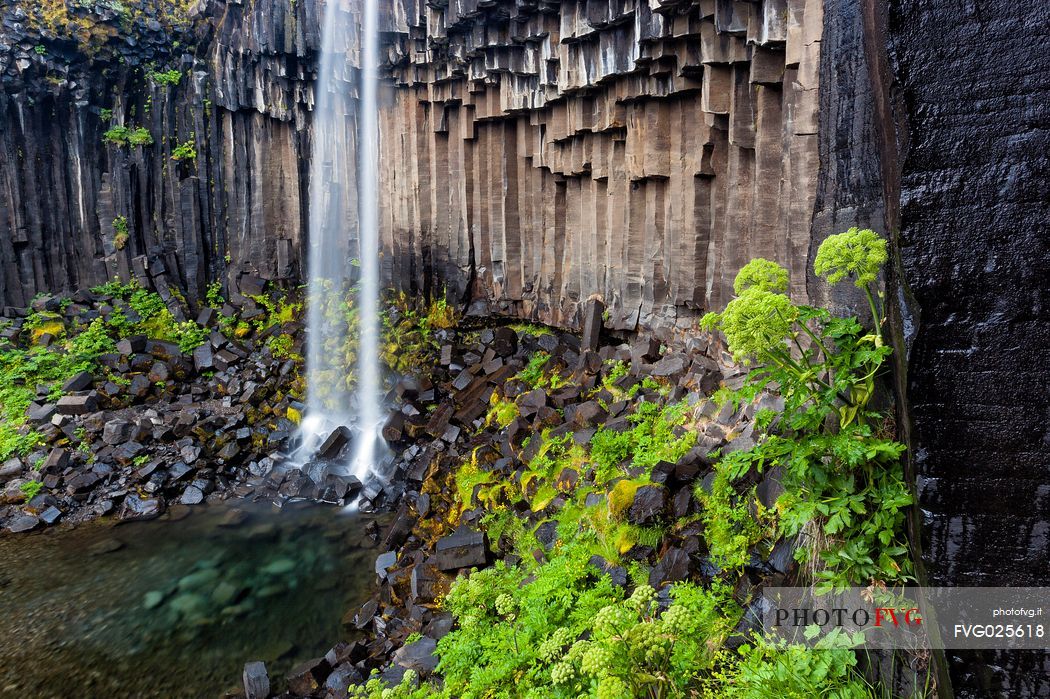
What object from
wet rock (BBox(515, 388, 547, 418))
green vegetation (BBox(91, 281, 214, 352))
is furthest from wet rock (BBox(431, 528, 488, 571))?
green vegetation (BBox(91, 281, 214, 352))

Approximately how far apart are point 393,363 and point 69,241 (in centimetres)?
960

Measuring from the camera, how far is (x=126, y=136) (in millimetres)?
16734

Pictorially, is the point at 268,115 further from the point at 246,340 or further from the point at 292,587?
the point at 292,587

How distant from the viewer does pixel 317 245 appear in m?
16.7

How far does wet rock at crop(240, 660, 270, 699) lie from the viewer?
7.03m

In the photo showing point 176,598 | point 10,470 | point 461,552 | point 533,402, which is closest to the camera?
point 461,552

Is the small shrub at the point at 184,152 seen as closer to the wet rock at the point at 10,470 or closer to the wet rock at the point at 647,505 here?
the wet rock at the point at 10,470

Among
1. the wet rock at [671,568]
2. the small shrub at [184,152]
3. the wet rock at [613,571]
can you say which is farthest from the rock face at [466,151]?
the wet rock at [613,571]

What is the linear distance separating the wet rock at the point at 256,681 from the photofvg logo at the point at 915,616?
5348 millimetres

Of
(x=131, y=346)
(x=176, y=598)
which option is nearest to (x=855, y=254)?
(x=176, y=598)

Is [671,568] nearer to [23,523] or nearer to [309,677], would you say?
[309,677]

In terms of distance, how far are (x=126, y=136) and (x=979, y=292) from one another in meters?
18.9

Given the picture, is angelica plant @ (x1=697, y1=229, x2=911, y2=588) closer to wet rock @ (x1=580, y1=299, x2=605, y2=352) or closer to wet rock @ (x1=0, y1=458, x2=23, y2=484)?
wet rock @ (x1=580, y1=299, x2=605, y2=352)

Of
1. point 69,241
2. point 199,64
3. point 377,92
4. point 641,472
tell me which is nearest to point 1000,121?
point 641,472
